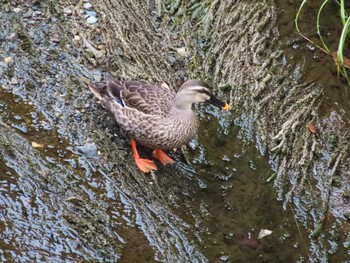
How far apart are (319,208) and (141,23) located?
277cm

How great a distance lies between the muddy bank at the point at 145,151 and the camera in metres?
4.74

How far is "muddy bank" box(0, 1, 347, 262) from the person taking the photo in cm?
474

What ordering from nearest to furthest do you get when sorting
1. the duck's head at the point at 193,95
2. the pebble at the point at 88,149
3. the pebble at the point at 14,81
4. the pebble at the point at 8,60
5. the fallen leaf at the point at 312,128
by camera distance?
the duck's head at the point at 193,95, the pebble at the point at 88,149, the fallen leaf at the point at 312,128, the pebble at the point at 14,81, the pebble at the point at 8,60

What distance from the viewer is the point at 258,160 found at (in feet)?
17.8

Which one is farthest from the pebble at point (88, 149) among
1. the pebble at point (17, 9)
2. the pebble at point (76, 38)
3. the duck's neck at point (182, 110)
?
the pebble at point (17, 9)

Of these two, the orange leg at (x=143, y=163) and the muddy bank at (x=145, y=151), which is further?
the orange leg at (x=143, y=163)

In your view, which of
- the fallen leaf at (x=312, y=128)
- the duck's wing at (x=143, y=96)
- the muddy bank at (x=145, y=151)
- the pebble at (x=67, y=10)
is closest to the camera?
the muddy bank at (x=145, y=151)

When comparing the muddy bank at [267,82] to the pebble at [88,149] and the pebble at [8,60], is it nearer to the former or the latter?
the pebble at [8,60]

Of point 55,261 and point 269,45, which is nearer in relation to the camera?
point 55,261

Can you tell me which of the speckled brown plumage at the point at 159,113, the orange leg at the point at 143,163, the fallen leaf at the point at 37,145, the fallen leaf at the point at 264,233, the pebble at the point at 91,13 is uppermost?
the pebble at the point at 91,13

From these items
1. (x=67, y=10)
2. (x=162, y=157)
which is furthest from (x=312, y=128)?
(x=67, y=10)

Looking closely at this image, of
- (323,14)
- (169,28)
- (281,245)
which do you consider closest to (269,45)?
(323,14)

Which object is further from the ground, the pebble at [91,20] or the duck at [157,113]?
the pebble at [91,20]

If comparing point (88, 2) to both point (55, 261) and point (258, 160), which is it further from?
point (55, 261)
